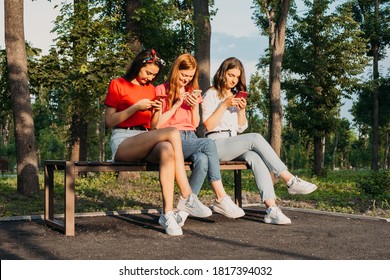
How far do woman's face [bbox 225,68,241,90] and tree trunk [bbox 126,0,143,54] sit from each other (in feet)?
24.6

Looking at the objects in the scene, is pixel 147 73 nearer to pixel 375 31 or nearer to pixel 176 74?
pixel 176 74

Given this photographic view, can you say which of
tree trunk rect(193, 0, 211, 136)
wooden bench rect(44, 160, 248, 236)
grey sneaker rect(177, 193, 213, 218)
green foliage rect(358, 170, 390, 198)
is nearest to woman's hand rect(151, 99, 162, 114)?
wooden bench rect(44, 160, 248, 236)

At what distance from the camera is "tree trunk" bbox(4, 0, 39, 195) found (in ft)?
31.0

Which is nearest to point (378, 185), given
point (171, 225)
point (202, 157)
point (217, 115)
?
point (217, 115)

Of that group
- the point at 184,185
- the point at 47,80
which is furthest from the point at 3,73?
the point at 184,185

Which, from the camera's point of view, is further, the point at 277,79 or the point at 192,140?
the point at 277,79

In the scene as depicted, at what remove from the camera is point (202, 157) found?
5.35 metres

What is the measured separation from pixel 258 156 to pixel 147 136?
123 centimetres

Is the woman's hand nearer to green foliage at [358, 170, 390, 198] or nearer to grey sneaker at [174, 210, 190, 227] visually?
grey sneaker at [174, 210, 190, 227]

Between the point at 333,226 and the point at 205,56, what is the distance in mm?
8734

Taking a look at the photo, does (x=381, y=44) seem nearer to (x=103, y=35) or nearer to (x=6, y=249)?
(x=103, y=35)

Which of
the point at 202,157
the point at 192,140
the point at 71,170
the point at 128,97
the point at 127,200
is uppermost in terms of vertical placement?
the point at 128,97

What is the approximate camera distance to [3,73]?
35.6ft

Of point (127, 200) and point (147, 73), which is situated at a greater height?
point (147, 73)
